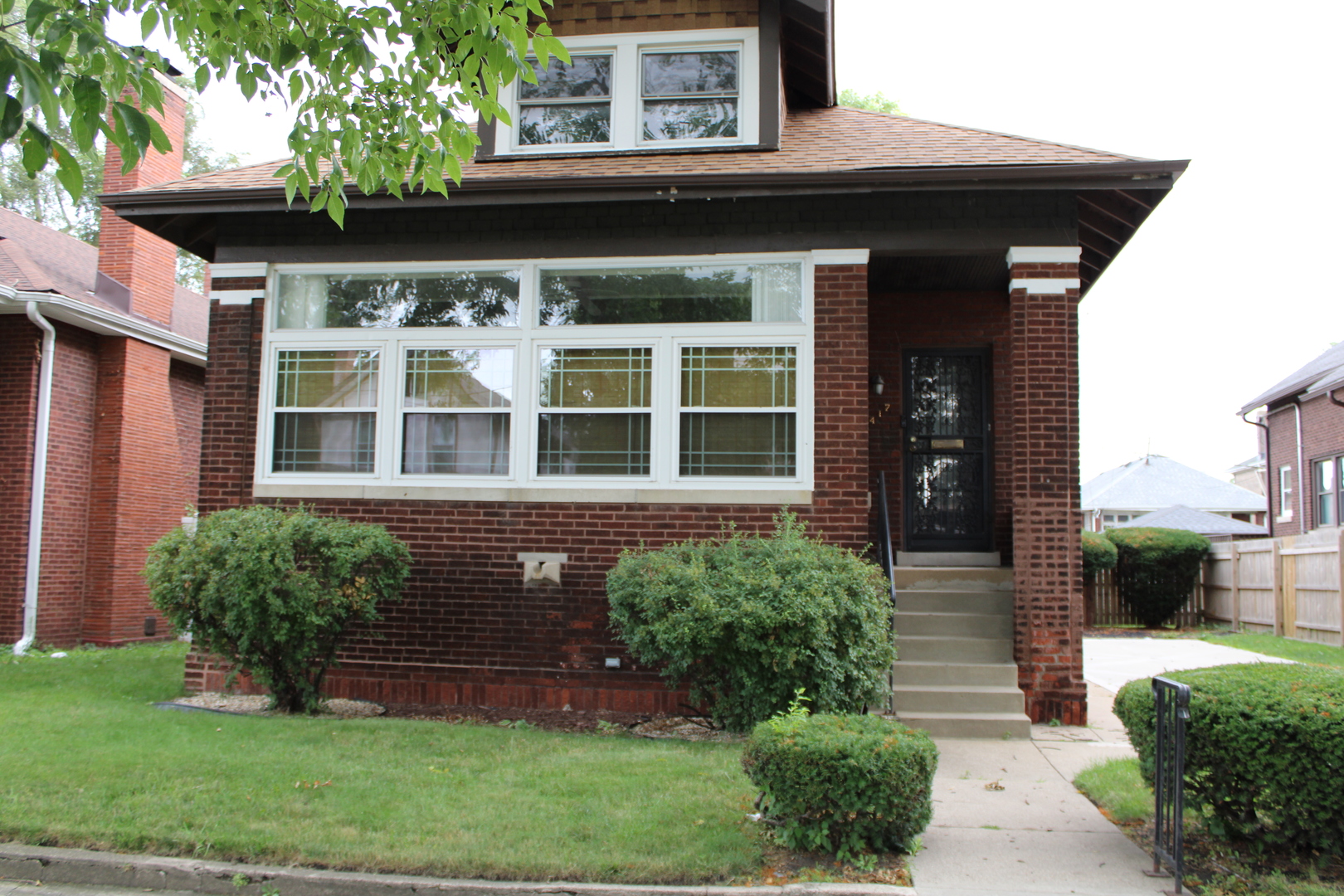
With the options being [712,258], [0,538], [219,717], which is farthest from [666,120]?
[0,538]

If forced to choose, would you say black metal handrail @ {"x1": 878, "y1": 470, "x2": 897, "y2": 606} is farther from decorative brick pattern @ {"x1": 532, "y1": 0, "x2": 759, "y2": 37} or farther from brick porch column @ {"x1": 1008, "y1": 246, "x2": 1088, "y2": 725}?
decorative brick pattern @ {"x1": 532, "y1": 0, "x2": 759, "y2": 37}

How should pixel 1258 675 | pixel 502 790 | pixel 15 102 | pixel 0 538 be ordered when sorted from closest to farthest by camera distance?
1. pixel 15 102
2. pixel 1258 675
3. pixel 502 790
4. pixel 0 538

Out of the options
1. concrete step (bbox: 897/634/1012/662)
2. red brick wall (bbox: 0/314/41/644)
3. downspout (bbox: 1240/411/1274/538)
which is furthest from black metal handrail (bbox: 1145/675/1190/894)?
downspout (bbox: 1240/411/1274/538)

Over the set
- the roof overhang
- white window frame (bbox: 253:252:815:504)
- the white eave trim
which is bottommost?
white window frame (bbox: 253:252:815:504)

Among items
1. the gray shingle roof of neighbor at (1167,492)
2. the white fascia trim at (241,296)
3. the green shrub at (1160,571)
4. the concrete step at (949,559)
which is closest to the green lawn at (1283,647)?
the green shrub at (1160,571)

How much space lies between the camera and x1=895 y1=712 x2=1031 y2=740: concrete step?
739cm

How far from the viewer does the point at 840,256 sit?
8.32 metres

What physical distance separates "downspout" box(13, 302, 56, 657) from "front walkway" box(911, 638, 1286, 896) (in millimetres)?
10948

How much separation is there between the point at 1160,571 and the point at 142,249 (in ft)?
57.9

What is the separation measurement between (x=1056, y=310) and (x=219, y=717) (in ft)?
24.7

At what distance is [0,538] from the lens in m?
12.0

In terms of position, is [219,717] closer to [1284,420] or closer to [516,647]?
[516,647]

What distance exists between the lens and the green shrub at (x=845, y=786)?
14.2 ft

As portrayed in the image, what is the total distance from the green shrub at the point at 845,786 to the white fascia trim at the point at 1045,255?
4.99 metres
